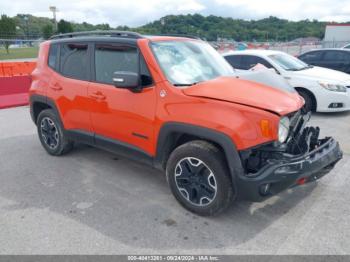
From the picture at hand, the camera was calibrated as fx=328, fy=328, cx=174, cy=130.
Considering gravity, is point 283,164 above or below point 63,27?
below

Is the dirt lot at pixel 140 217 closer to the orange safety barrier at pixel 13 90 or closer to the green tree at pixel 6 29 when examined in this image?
the orange safety barrier at pixel 13 90

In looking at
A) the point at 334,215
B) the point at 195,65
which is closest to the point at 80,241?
the point at 195,65

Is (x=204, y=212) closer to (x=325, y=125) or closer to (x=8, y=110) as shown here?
(x=325, y=125)

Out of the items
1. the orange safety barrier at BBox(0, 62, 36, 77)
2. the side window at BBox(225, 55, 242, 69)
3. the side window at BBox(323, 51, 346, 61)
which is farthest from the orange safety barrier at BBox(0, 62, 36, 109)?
the side window at BBox(323, 51, 346, 61)

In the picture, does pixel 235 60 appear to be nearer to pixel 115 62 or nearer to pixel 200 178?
pixel 115 62

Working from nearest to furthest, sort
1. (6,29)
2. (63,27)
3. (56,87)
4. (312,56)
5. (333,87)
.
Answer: (56,87), (333,87), (312,56), (6,29), (63,27)

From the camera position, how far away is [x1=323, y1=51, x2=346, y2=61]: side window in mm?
10547

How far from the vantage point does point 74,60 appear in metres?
4.48

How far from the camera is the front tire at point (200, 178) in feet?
10.1

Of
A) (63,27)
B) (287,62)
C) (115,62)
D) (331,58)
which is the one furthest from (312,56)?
(63,27)

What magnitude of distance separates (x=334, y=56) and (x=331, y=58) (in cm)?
10

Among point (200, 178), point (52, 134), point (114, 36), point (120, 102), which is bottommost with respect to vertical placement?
point (52, 134)

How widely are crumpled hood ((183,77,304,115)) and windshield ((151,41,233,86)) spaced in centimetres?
23

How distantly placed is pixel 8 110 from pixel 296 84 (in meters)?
7.23
